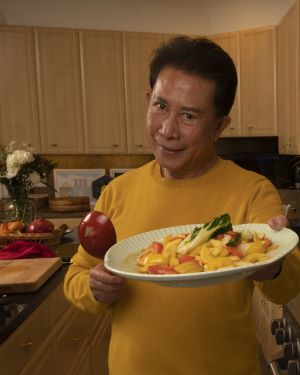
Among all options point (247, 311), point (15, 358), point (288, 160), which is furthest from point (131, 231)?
point (288, 160)

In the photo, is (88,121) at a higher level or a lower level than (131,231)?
higher

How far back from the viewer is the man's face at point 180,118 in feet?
3.01

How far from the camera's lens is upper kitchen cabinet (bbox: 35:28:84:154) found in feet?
13.6

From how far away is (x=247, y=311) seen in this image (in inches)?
37.5

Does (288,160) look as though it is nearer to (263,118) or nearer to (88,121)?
(263,118)

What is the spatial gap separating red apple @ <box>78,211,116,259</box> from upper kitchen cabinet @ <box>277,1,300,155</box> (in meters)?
2.95

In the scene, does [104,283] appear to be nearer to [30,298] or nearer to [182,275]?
[182,275]

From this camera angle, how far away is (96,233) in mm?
858

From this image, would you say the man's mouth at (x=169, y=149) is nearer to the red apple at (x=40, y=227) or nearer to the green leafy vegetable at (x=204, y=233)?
the green leafy vegetable at (x=204, y=233)

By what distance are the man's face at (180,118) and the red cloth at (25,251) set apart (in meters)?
1.09

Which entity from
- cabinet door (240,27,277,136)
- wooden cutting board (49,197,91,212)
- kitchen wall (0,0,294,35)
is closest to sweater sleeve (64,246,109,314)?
wooden cutting board (49,197,91,212)

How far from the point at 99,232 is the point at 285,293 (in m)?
0.39

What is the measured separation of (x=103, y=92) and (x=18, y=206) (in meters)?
2.09

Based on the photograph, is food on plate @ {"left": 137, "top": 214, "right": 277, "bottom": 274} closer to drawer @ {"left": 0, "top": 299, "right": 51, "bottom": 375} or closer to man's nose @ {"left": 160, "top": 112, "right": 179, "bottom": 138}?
man's nose @ {"left": 160, "top": 112, "right": 179, "bottom": 138}
